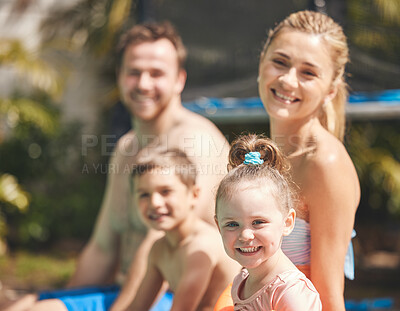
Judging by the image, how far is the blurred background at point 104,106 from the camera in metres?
4.94

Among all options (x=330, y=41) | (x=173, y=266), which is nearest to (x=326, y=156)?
(x=330, y=41)

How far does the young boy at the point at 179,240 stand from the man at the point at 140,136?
255 millimetres

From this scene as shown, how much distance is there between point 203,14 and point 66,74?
208cm

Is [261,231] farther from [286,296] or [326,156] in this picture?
[326,156]

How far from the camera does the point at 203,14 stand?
17.9 ft

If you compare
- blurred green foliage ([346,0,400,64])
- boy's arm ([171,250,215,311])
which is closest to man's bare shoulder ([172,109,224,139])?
boy's arm ([171,250,215,311])

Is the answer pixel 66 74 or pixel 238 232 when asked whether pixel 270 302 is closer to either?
pixel 238 232

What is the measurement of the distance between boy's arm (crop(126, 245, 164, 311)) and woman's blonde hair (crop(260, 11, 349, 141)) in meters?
1.01

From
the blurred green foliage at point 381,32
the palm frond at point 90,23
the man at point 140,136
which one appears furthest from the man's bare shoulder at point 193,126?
the palm frond at point 90,23

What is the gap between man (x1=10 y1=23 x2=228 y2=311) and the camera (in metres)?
3.05

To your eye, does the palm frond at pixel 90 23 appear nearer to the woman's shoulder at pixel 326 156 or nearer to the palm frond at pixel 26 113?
the palm frond at pixel 26 113

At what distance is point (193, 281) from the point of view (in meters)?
2.43

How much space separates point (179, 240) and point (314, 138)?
0.82 m

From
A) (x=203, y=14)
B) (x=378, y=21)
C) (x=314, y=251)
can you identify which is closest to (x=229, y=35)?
(x=203, y=14)
